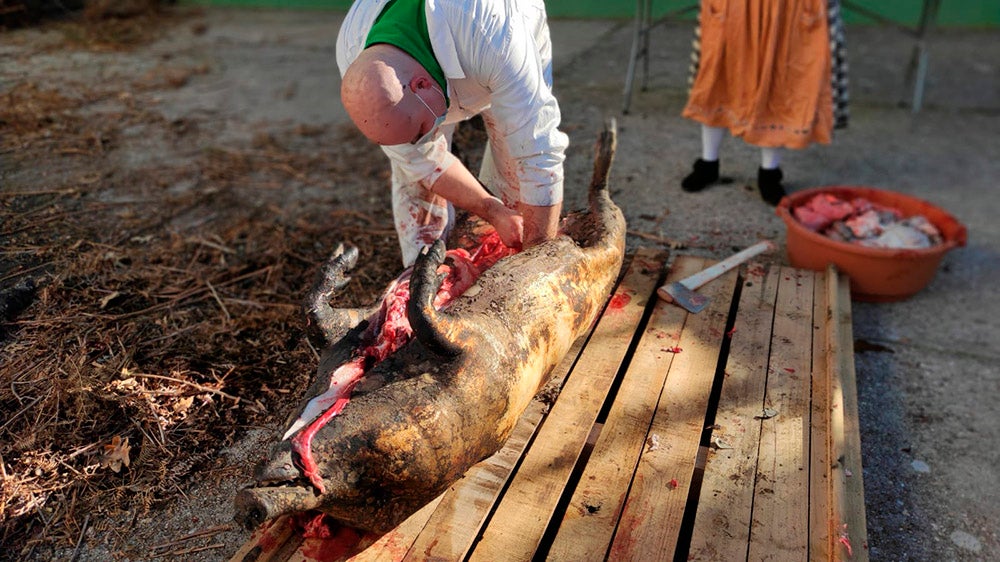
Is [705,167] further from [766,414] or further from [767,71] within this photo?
[766,414]

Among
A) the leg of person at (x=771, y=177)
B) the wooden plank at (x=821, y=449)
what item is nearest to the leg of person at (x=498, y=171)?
the wooden plank at (x=821, y=449)

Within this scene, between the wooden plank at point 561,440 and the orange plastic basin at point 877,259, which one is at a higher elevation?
the wooden plank at point 561,440

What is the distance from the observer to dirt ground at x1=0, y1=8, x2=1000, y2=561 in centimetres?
211

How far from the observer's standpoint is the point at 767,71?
11.7 ft

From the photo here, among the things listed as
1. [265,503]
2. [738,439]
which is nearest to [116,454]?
[265,503]

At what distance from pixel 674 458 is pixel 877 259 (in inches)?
63.2

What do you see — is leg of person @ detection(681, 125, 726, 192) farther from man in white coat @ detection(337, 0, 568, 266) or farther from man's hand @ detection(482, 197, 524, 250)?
man's hand @ detection(482, 197, 524, 250)

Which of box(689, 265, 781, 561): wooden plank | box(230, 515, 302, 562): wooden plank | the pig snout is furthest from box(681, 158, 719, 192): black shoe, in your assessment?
the pig snout

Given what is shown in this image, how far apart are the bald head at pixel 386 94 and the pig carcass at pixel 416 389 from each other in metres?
0.34

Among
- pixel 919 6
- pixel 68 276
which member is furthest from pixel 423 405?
pixel 919 6

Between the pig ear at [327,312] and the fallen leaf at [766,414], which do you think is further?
the fallen leaf at [766,414]

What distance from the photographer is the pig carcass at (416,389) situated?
4.92 ft

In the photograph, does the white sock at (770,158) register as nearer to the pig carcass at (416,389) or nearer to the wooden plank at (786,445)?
the wooden plank at (786,445)

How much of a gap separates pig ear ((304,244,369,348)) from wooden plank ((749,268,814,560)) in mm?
1230
